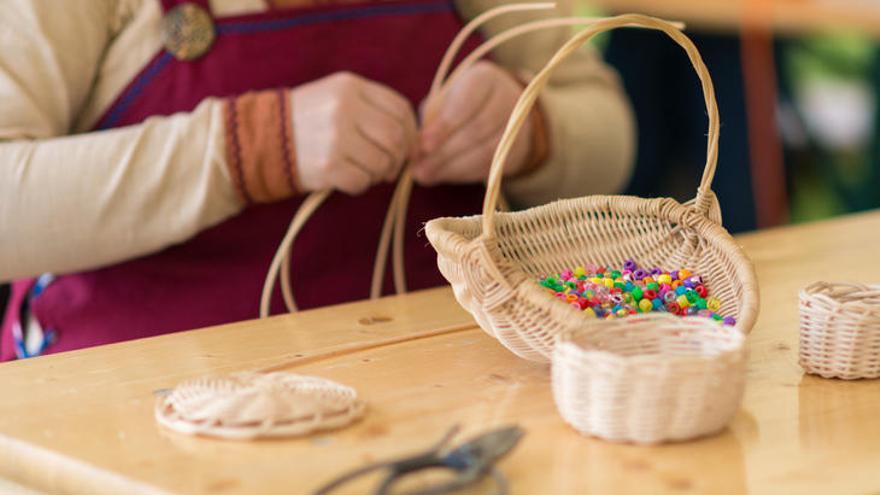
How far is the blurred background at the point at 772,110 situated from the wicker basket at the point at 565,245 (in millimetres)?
1731

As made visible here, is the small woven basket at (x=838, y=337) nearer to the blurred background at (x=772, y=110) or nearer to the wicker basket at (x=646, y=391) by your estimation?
the wicker basket at (x=646, y=391)

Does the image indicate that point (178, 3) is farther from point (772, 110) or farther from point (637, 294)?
point (772, 110)

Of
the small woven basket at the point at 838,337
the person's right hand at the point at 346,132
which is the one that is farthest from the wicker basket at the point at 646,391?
the person's right hand at the point at 346,132

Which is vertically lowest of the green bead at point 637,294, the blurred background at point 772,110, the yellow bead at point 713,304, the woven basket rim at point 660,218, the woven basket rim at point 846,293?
the blurred background at point 772,110

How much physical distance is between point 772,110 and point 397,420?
2180mm

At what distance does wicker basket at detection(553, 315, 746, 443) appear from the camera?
57 centimetres

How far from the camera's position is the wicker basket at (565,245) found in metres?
0.67

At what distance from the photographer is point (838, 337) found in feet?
2.27

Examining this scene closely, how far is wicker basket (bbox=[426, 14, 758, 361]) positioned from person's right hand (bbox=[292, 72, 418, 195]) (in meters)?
0.30

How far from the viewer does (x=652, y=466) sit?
0.56 metres

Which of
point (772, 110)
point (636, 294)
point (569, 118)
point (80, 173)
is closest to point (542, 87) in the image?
point (636, 294)

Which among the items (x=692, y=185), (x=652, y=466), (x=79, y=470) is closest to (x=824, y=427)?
(x=652, y=466)

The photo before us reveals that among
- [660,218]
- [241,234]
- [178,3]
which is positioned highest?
[178,3]

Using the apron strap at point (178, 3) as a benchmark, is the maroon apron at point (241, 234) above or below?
below
